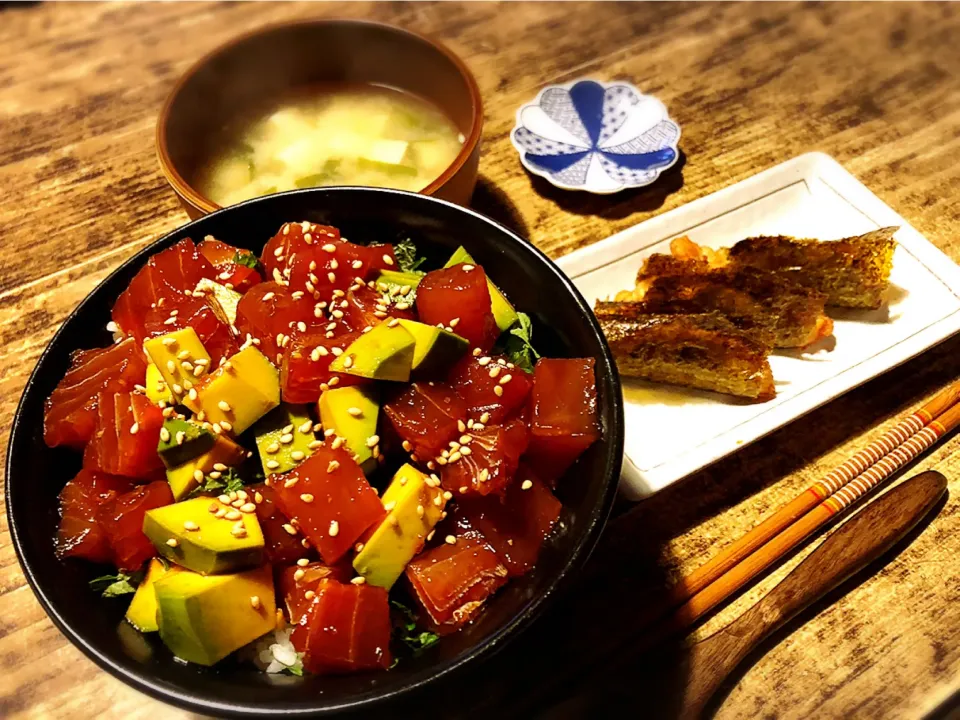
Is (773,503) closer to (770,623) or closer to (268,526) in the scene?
(770,623)

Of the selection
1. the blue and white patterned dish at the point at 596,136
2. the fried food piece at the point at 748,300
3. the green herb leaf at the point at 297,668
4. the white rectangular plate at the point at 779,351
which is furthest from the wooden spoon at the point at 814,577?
the blue and white patterned dish at the point at 596,136

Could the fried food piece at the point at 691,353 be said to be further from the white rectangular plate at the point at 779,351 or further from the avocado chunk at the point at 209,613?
the avocado chunk at the point at 209,613

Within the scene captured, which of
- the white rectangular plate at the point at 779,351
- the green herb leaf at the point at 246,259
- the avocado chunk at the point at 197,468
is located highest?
the green herb leaf at the point at 246,259

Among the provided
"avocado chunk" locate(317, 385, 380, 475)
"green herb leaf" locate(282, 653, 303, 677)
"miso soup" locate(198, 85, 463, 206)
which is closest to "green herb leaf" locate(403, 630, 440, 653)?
"green herb leaf" locate(282, 653, 303, 677)

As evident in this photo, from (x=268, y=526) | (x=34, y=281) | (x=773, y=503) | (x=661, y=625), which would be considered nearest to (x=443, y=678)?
(x=268, y=526)

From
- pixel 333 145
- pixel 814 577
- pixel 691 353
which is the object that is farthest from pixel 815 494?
pixel 333 145

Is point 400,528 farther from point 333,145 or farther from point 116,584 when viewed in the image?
point 333,145
